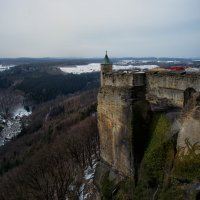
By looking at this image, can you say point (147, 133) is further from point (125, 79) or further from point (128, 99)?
point (125, 79)

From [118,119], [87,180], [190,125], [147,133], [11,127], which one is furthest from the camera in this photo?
[11,127]

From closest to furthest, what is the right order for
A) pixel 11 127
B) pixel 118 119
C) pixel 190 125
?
pixel 190 125, pixel 118 119, pixel 11 127

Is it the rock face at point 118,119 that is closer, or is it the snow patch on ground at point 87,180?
the rock face at point 118,119

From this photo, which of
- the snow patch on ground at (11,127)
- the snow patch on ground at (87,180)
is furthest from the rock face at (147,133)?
the snow patch on ground at (11,127)

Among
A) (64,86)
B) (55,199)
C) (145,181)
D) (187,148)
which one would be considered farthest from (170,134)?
(64,86)

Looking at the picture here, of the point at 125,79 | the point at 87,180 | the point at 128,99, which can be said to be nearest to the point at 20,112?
the point at 87,180

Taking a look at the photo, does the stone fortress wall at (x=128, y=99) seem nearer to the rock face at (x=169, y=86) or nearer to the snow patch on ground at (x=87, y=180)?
the rock face at (x=169, y=86)

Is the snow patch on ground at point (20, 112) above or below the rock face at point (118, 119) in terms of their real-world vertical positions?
below

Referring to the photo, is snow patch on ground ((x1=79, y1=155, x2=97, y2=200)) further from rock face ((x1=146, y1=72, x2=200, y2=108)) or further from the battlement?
rock face ((x1=146, y1=72, x2=200, y2=108))

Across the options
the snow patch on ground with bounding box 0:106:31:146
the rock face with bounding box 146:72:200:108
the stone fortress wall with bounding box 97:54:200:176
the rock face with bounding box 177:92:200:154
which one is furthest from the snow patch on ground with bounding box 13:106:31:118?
the rock face with bounding box 177:92:200:154

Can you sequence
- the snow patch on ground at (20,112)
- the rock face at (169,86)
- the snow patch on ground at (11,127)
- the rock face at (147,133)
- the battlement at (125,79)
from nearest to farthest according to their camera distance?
the rock face at (147,133) < the rock face at (169,86) < the battlement at (125,79) < the snow patch on ground at (11,127) < the snow patch on ground at (20,112)

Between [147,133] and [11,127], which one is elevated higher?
[147,133]

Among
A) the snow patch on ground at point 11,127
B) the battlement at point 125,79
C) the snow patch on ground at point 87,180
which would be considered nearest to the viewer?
the battlement at point 125,79
